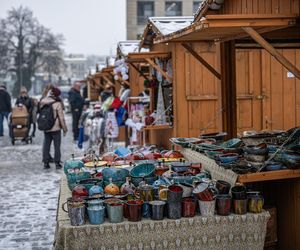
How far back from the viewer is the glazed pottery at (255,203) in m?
4.83

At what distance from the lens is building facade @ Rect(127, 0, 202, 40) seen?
50.8m

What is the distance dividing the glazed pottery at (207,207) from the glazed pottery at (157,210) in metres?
0.34

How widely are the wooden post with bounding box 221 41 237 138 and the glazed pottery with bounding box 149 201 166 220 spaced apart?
11.4ft

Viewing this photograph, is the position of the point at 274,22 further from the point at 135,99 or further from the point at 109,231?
A: the point at 135,99

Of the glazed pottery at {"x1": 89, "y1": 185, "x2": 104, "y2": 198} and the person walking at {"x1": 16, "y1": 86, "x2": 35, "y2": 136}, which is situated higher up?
the person walking at {"x1": 16, "y1": 86, "x2": 35, "y2": 136}

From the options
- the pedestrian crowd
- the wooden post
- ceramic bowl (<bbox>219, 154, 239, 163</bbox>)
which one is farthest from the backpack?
ceramic bowl (<bbox>219, 154, 239, 163</bbox>)

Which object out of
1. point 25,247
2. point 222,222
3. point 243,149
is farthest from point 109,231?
point 25,247

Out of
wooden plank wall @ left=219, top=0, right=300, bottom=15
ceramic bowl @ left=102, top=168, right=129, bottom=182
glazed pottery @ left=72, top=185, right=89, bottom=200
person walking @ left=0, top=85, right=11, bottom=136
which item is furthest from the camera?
person walking @ left=0, top=85, right=11, bottom=136

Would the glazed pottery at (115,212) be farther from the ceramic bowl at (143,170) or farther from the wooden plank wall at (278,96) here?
the wooden plank wall at (278,96)

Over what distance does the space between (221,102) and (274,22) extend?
9.32 feet

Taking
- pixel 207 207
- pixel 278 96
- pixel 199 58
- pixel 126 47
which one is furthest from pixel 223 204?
pixel 126 47

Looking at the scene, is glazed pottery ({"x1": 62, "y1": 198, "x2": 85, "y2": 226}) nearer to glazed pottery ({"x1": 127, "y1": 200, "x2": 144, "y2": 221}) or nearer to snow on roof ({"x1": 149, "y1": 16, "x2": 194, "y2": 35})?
glazed pottery ({"x1": 127, "y1": 200, "x2": 144, "y2": 221})

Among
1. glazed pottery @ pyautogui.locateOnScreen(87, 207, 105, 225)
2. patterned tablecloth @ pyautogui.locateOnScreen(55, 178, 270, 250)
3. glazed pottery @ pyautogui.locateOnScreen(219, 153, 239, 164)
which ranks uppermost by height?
glazed pottery @ pyautogui.locateOnScreen(219, 153, 239, 164)

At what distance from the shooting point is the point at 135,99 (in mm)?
13578
